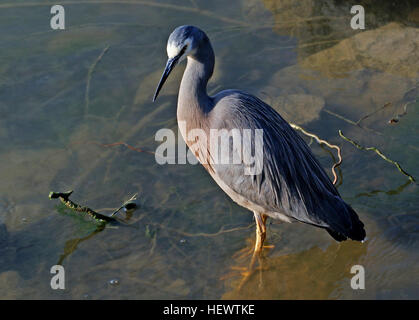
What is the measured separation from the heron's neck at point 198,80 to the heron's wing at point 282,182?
20 cm

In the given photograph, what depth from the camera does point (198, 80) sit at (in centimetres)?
502

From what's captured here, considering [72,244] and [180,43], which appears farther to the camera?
[72,244]

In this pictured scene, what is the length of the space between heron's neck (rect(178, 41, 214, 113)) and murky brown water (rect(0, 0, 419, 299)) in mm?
1109

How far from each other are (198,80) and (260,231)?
1.43 meters

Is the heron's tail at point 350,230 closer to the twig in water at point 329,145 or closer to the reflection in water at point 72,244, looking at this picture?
the twig in water at point 329,145

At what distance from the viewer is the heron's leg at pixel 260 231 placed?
5169mm

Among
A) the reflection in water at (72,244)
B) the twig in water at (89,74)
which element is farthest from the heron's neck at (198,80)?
the twig in water at (89,74)

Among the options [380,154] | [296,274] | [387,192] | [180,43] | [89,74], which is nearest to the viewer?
[180,43]

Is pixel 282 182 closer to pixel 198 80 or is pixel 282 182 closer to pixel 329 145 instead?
pixel 198 80

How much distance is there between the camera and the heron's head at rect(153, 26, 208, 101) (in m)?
4.75

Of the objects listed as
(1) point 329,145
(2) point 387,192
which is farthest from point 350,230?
(1) point 329,145

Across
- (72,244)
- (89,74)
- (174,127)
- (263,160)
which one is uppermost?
(89,74)

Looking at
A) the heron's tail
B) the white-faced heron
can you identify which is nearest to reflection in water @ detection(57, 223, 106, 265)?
the white-faced heron

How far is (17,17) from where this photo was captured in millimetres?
8289
